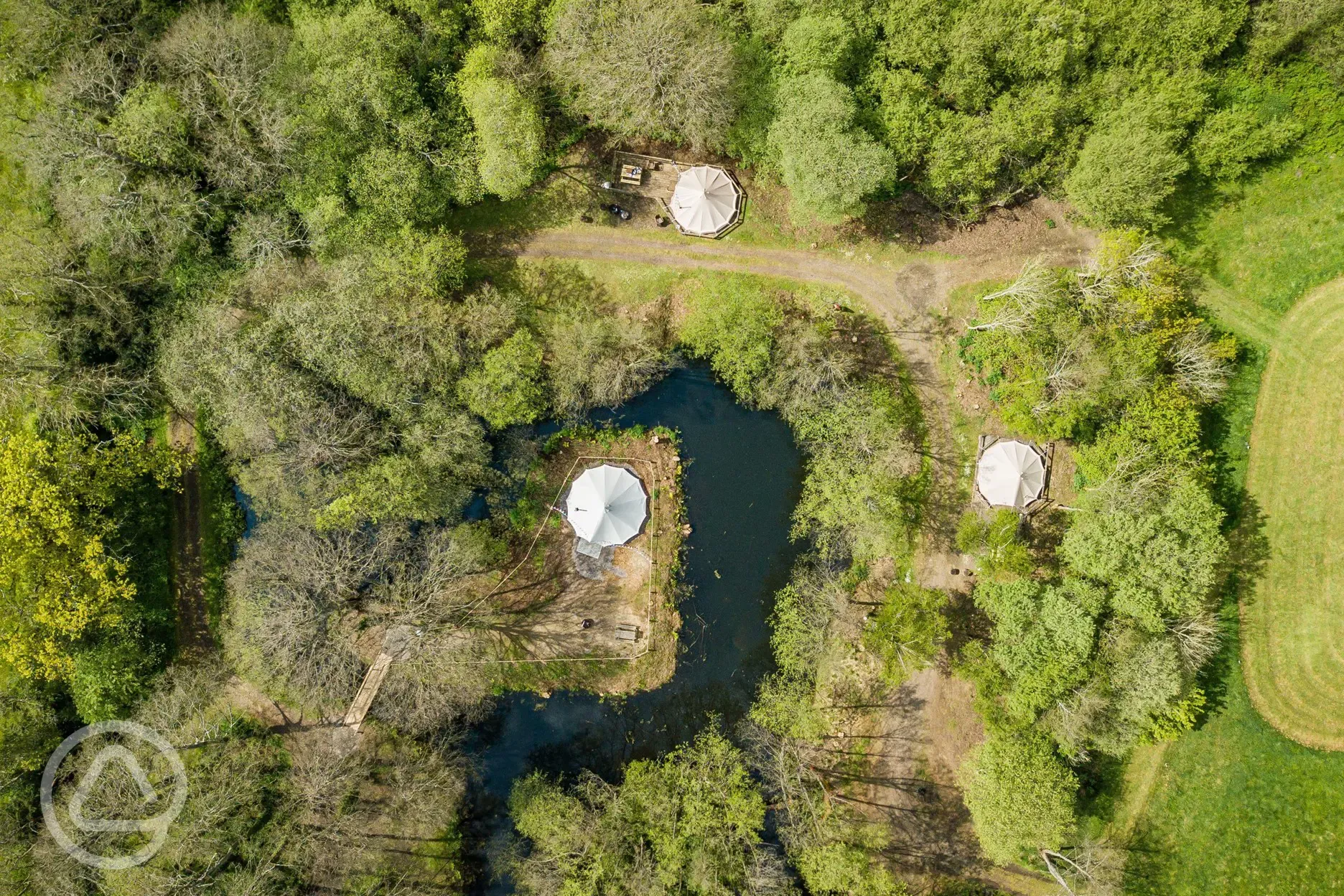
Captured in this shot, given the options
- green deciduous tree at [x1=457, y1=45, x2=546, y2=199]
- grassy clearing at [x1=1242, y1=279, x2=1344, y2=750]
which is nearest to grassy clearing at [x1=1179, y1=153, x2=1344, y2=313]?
grassy clearing at [x1=1242, y1=279, x2=1344, y2=750]

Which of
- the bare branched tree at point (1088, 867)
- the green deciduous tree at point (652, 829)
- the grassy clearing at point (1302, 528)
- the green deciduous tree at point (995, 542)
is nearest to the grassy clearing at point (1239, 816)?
the bare branched tree at point (1088, 867)

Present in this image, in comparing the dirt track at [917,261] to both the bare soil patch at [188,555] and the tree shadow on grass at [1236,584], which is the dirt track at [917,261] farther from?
the bare soil patch at [188,555]

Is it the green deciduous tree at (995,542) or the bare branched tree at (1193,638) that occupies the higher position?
the green deciduous tree at (995,542)

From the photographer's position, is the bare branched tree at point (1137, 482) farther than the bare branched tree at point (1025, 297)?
No

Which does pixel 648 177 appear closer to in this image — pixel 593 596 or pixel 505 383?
pixel 505 383

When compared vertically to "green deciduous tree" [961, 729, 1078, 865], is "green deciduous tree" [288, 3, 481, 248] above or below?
above

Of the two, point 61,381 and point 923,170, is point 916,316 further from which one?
point 61,381

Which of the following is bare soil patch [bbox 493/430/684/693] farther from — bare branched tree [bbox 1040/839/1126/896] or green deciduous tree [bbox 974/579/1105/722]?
bare branched tree [bbox 1040/839/1126/896]

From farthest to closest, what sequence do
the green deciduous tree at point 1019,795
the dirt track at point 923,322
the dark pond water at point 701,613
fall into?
the dark pond water at point 701,613
the dirt track at point 923,322
the green deciduous tree at point 1019,795
